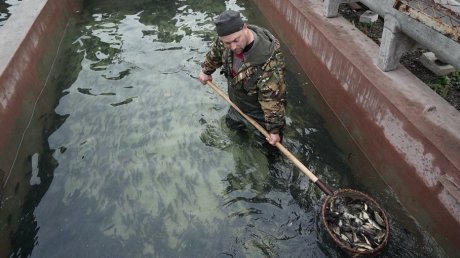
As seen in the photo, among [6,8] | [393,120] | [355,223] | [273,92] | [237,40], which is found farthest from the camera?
[6,8]

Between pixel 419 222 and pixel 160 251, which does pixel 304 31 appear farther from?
pixel 160 251

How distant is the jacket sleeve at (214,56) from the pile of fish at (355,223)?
2.56 m

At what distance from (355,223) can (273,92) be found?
195cm

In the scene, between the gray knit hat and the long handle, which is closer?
the gray knit hat

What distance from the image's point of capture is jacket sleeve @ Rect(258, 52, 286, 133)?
14.5ft

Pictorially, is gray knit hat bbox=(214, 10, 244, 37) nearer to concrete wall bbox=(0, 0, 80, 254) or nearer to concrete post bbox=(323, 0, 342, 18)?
concrete post bbox=(323, 0, 342, 18)

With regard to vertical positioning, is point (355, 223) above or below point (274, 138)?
below

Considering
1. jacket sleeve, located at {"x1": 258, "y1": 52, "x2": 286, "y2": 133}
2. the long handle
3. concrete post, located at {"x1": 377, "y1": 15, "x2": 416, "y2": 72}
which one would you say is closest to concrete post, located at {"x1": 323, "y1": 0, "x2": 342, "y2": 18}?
concrete post, located at {"x1": 377, "y1": 15, "x2": 416, "y2": 72}

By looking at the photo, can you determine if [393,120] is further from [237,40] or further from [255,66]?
[237,40]

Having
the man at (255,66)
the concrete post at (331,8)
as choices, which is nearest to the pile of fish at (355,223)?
the man at (255,66)

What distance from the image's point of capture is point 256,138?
571 centimetres

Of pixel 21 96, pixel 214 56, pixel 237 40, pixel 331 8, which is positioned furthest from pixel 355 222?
pixel 21 96

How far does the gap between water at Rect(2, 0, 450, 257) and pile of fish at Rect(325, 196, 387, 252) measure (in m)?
0.29

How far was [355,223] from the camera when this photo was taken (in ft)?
14.2
